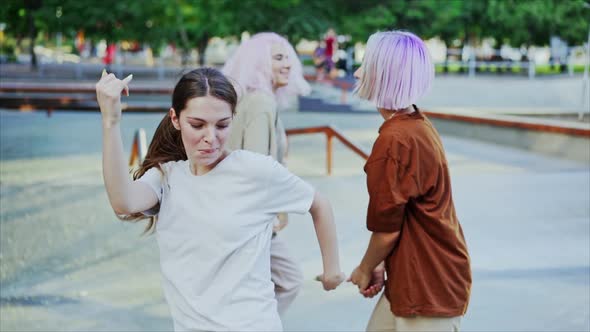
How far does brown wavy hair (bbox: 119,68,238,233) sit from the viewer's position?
280 centimetres

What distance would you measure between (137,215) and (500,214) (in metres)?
6.24

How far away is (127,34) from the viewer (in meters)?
38.8

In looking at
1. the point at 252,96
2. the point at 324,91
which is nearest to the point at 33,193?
the point at 252,96

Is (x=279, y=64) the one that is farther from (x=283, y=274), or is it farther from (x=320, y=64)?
(x=320, y=64)

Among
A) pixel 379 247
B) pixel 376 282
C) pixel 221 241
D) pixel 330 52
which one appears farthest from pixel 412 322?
pixel 330 52

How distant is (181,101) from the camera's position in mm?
2830

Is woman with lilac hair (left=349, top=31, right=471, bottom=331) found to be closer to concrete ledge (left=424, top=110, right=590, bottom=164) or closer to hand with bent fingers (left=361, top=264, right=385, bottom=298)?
hand with bent fingers (left=361, top=264, right=385, bottom=298)

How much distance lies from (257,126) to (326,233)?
1458 millimetres

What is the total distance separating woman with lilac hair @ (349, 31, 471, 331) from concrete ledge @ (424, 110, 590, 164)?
1042 centimetres

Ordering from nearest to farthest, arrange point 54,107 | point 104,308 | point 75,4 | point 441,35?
point 104,308
point 54,107
point 75,4
point 441,35

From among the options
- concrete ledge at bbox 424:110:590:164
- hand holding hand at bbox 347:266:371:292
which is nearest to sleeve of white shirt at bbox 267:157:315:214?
hand holding hand at bbox 347:266:371:292

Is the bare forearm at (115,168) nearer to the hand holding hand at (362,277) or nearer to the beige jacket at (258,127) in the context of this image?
the hand holding hand at (362,277)

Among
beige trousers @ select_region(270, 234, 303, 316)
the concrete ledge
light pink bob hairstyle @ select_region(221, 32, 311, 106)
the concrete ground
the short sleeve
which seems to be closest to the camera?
the short sleeve

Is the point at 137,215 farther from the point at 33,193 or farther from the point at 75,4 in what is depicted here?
the point at 75,4
